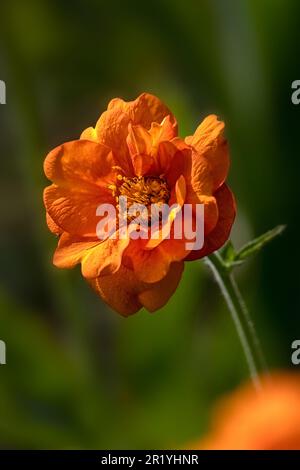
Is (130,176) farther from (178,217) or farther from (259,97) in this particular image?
(259,97)

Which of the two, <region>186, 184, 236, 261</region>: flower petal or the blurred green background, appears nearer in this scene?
<region>186, 184, 236, 261</region>: flower petal

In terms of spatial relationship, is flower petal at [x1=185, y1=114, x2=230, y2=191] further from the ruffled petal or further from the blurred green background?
the blurred green background

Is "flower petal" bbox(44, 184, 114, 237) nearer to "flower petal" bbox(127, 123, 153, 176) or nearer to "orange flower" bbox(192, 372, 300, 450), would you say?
"flower petal" bbox(127, 123, 153, 176)

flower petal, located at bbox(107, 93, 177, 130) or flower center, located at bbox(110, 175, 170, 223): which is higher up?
flower petal, located at bbox(107, 93, 177, 130)

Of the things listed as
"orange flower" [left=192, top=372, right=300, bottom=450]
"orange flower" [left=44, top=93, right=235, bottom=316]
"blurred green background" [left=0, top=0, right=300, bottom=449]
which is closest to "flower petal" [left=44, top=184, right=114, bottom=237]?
"orange flower" [left=44, top=93, right=235, bottom=316]

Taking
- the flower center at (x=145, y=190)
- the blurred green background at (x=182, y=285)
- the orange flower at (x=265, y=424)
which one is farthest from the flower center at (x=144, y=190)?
the blurred green background at (x=182, y=285)
